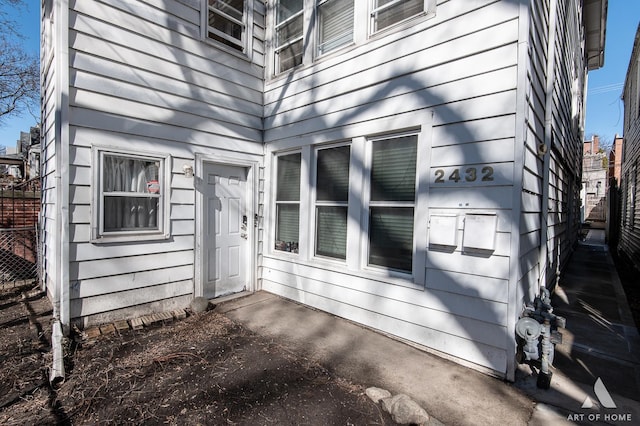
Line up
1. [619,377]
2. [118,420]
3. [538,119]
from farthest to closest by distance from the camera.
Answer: [538,119] → [619,377] → [118,420]

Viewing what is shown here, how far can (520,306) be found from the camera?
2.79m

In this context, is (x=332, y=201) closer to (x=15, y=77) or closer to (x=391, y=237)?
(x=391, y=237)

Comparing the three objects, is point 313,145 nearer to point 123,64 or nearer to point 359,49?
point 359,49

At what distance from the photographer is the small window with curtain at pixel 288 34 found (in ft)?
15.1

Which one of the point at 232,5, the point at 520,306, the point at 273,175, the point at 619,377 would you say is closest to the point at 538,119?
the point at 520,306

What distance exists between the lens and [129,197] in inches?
146

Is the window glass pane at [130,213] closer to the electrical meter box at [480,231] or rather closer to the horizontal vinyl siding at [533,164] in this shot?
the electrical meter box at [480,231]

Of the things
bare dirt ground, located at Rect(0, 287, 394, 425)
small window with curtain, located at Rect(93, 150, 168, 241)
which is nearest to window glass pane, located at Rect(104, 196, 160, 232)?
small window with curtain, located at Rect(93, 150, 168, 241)

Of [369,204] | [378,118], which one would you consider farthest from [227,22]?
[369,204]

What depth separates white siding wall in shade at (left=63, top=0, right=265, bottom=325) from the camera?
3.30 meters

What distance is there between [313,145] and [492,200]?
2416 millimetres

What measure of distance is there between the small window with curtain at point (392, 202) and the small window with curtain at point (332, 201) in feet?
1.45

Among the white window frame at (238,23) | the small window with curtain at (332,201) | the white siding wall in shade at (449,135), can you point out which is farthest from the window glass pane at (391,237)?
the white window frame at (238,23)

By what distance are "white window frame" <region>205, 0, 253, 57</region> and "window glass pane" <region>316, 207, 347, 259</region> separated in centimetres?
281
